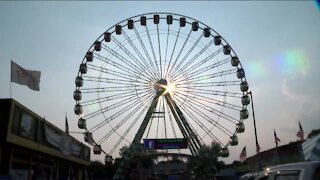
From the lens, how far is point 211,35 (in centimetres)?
4022

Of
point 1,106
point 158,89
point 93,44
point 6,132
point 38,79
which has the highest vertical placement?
point 93,44

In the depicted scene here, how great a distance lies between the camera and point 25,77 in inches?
845

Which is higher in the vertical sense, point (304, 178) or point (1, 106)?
point (1, 106)

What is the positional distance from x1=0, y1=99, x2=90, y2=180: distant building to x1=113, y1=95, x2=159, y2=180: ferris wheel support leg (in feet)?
27.2

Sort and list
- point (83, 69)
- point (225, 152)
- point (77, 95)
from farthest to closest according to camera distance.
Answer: point (225, 152)
point (83, 69)
point (77, 95)

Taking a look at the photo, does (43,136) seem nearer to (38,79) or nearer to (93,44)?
(38,79)

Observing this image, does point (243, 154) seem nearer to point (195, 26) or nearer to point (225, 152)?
point (225, 152)

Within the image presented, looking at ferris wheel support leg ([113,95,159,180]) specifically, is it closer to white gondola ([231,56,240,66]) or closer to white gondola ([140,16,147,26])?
white gondola ([140,16,147,26])

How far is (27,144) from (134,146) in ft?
68.3

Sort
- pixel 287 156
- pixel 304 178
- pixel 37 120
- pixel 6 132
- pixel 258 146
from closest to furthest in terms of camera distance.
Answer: pixel 304 178 < pixel 6 132 < pixel 37 120 < pixel 287 156 < pixel 258 146

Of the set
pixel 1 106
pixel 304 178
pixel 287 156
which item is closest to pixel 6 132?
pixel 1 106

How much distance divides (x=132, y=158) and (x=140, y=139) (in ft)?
8.49

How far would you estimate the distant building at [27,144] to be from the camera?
18000 mm

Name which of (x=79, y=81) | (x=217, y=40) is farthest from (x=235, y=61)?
(x=79, y=81)
